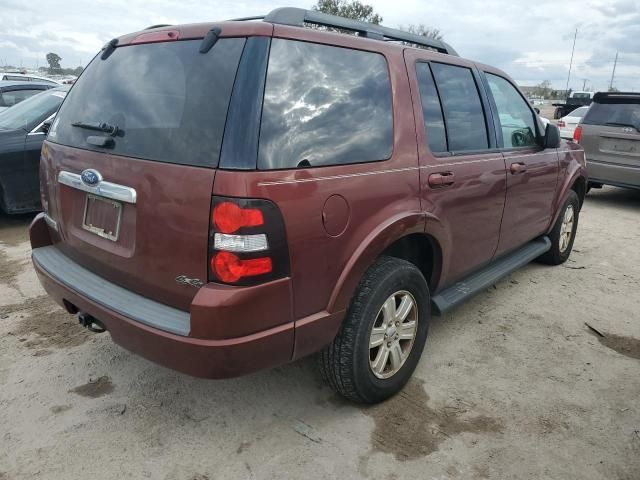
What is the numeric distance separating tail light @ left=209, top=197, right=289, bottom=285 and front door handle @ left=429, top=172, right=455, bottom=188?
45.1 inches

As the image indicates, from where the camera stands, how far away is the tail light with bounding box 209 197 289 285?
6.37ft

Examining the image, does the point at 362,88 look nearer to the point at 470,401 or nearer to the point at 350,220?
the point at 350,220

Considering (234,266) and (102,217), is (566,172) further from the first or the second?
(102,217)

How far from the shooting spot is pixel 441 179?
287 centimetres

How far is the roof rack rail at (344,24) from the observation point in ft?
7.75

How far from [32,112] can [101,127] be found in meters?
4.49

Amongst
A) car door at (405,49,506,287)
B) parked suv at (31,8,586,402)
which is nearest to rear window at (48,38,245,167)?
parked suv at (31,8,586,402)

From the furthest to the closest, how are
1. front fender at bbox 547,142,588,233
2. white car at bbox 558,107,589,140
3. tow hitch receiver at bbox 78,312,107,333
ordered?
white car at bbox 558,107,589,140, front fender at bbox 547,142,588,233, tow hitch receiver at bbox 78,312,107,333

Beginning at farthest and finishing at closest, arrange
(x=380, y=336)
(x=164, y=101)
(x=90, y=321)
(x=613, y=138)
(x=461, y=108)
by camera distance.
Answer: (x=613, y=138)
(x=461, y=108)
(x=380, y=336)
(x=90, y=321)
(x=164, y=101)

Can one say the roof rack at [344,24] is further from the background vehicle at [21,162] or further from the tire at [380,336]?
the background vehicle at [21,162]

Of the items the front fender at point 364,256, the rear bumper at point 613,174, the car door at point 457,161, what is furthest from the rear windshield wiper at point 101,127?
the rear bumper at point 613,174

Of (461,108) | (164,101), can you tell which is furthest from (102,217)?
(461,108)

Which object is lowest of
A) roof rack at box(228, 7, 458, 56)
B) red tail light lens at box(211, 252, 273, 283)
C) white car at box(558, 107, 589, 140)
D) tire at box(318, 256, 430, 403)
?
tire at box(318, 256, 430, 403)

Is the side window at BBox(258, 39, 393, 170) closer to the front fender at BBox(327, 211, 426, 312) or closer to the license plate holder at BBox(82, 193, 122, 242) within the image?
the front fender at BBox(327, 211, 426, 312)
